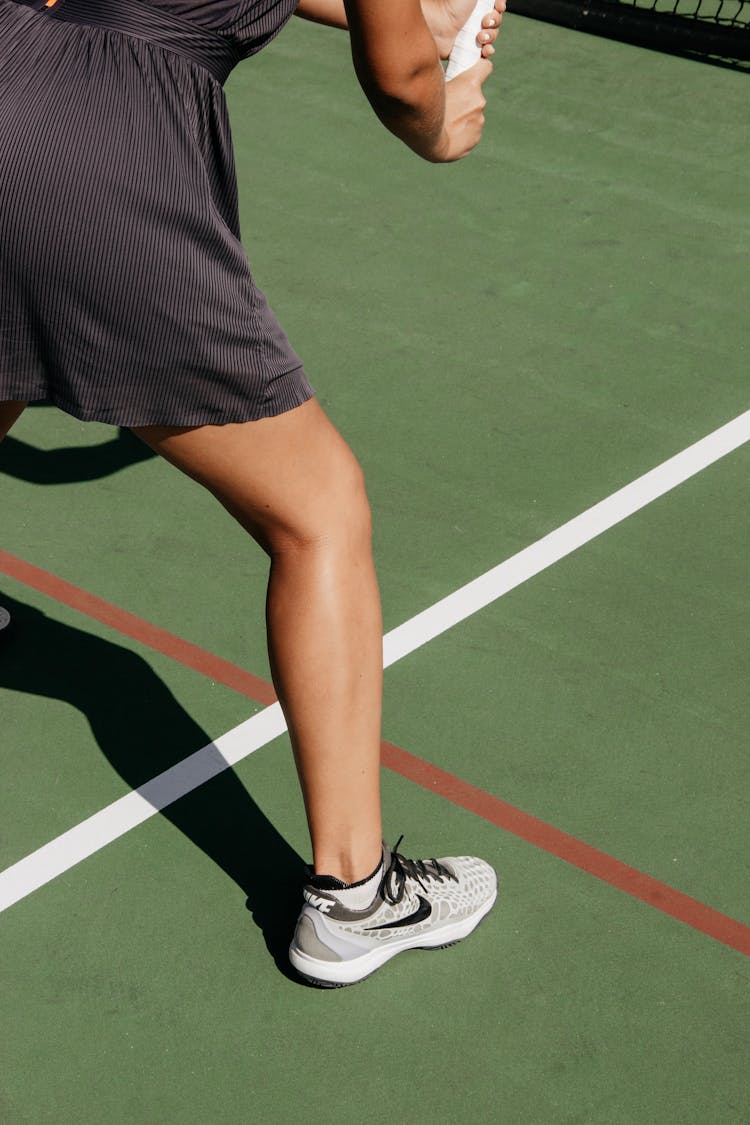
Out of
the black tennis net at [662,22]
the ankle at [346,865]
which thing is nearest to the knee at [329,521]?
the ankle at [346,865]

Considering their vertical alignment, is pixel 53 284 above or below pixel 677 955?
above

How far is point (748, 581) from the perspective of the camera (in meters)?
3.80

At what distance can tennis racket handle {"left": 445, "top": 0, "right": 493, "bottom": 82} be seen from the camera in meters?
2.49

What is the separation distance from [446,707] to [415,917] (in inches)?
29.9

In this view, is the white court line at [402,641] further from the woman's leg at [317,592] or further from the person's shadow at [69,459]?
the person's shadow at [69,459]

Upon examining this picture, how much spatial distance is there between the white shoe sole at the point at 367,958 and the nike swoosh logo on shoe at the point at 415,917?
1.2 inches

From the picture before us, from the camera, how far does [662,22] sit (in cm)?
827

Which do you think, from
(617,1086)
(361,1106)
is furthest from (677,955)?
(361,1106)

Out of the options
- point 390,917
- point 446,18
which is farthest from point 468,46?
point 390,917

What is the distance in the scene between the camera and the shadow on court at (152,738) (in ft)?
9.28

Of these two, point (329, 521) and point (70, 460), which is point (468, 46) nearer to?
point (329, 521)

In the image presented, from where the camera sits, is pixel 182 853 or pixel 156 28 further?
pixel 182 853

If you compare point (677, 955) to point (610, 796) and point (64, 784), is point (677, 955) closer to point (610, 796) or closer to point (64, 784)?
point (610, 796)

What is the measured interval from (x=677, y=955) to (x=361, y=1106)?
0.69 m
